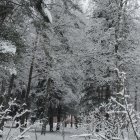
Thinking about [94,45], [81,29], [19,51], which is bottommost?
[19,51]

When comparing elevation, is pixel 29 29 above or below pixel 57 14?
below

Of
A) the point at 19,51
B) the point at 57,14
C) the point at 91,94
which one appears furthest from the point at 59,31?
the point at 19,51

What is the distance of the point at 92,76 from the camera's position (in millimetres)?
19984

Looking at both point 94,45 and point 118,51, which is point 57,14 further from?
point 118,51

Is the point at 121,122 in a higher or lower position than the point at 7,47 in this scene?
lower

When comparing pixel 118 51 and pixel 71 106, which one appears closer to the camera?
pixel 118 51

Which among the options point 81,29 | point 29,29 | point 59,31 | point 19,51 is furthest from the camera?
point 81,29

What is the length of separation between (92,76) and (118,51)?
7.68 feet

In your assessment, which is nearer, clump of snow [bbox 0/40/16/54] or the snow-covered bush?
the snow-covered bush

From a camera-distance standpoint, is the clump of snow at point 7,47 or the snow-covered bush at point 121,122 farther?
the clump of snow at point 7,47

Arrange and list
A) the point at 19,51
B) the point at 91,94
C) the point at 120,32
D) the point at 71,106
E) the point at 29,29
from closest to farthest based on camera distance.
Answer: the point at 19,51
the point at 29,29
the point at 120,32
the point at 91,94
the point at 71,106

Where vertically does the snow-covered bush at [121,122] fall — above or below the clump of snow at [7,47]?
below

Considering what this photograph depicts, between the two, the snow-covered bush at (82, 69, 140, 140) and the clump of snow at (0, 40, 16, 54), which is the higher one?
the clump of snow at (0, 40, 16, 54)

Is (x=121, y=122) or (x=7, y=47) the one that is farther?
(x=7, y=47)
